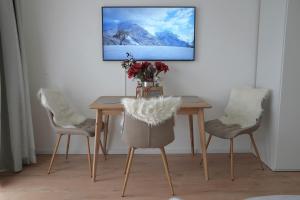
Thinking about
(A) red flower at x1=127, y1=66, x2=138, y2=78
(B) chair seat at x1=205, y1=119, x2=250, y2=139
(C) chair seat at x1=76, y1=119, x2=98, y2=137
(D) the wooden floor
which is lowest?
(D) the wooden floor

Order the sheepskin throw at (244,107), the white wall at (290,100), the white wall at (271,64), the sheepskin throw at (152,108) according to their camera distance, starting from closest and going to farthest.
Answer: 1. the sheepskin throw at (152,108)
2. the white wall at (290,100)
3. the white wall at (271,64)
4. the sheepskin throw at (244,107)

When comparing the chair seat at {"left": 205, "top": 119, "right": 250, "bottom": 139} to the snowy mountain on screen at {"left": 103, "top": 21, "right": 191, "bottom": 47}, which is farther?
the snowy mountain on screen at {"left": 103, "top": 21, "right": 191, "bottom": 47}

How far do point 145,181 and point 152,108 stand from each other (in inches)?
35.1

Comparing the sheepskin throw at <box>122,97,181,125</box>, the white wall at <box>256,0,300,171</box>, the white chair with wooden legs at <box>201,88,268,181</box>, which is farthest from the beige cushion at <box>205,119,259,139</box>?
the sheepskin throw at <box>122,97,181,125</box>

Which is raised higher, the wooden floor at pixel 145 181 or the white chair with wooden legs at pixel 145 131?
the white chair with wooden legs at pixel 145 131

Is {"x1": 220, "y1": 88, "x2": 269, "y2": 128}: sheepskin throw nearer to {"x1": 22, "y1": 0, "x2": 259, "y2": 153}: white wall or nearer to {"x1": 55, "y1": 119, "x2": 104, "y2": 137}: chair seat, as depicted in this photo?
{"x1": 22, "y1": 0, "x2": 259, "y2": 153}: white wall

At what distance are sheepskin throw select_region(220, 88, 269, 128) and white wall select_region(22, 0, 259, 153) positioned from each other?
236mm

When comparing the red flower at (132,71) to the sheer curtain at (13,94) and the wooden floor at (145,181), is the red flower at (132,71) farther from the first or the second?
the sheer curtain at (13,94)

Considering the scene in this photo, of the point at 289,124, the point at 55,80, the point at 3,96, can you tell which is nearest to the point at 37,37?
the point at 55,80

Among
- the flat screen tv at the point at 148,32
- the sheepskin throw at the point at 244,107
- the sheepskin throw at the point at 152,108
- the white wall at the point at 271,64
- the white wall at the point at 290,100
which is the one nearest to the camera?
the sheepskin throw at the point at 152,108

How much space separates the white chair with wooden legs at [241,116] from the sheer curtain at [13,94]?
6.53 feet

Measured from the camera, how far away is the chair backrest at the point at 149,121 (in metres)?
2.24

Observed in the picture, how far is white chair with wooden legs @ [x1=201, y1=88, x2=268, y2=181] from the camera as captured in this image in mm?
2834

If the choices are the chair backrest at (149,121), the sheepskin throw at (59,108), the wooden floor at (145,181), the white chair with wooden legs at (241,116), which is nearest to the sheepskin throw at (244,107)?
the white chair with wooden legs at (241,116)
